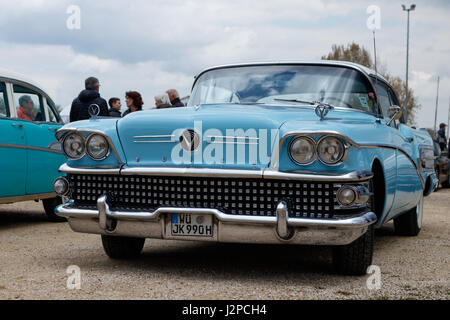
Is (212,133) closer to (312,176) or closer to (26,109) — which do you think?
(312,176)

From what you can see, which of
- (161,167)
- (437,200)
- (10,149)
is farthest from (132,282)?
(437,200)

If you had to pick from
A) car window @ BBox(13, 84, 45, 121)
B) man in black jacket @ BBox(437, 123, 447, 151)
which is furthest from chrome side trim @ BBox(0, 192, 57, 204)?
man in black jacket @ BBox(437, 123, 447, 151)

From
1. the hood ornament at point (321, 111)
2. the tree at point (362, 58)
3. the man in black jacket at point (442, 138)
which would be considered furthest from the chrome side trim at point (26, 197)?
the tree at point (362, 58)

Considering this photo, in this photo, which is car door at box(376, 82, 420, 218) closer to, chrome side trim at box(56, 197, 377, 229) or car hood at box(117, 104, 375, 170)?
car hood at box(117, 104, 375, 170)

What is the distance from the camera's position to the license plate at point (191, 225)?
471 centimetres

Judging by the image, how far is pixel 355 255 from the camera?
4.92m

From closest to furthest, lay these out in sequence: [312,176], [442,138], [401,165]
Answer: [312,176]
[401,165]
[442,138]

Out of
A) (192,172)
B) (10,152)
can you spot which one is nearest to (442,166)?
(10,152)

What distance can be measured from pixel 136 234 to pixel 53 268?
881mm

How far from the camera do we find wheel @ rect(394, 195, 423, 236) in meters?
7.84

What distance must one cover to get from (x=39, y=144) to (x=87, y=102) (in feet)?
4.32

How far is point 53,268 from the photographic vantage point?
5375 mm

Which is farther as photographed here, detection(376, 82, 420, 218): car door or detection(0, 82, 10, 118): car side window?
detection(0, 82, 10, 118): car side window

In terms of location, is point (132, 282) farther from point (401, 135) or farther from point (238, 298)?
point (401, 135)
